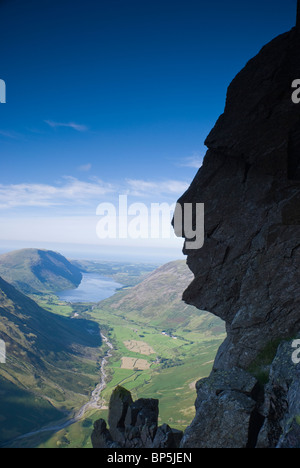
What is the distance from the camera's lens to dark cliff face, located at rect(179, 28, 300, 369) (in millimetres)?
21391

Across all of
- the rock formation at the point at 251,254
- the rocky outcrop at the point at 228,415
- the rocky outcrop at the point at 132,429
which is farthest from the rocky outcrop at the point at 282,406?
the rocky outcrop at the point at 132,429

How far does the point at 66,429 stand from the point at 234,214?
219441 mm

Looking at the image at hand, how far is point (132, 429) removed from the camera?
959 inches

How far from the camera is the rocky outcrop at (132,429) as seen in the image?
877 inches

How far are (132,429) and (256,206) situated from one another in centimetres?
2441

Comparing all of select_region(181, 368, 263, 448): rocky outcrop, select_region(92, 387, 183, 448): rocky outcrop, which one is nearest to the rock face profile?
select_region(181, 368, 263, 448): rocky outcrop

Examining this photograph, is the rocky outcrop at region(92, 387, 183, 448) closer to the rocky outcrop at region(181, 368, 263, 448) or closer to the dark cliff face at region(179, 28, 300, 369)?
the rocky outcrop at region(181, 368, 263, 448)

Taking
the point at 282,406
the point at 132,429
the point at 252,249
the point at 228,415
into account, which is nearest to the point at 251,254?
the point at 252,249

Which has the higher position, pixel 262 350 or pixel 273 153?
pixel 273 153

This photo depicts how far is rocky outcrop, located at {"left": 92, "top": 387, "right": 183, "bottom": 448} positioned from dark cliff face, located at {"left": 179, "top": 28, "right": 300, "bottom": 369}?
8311 mm
